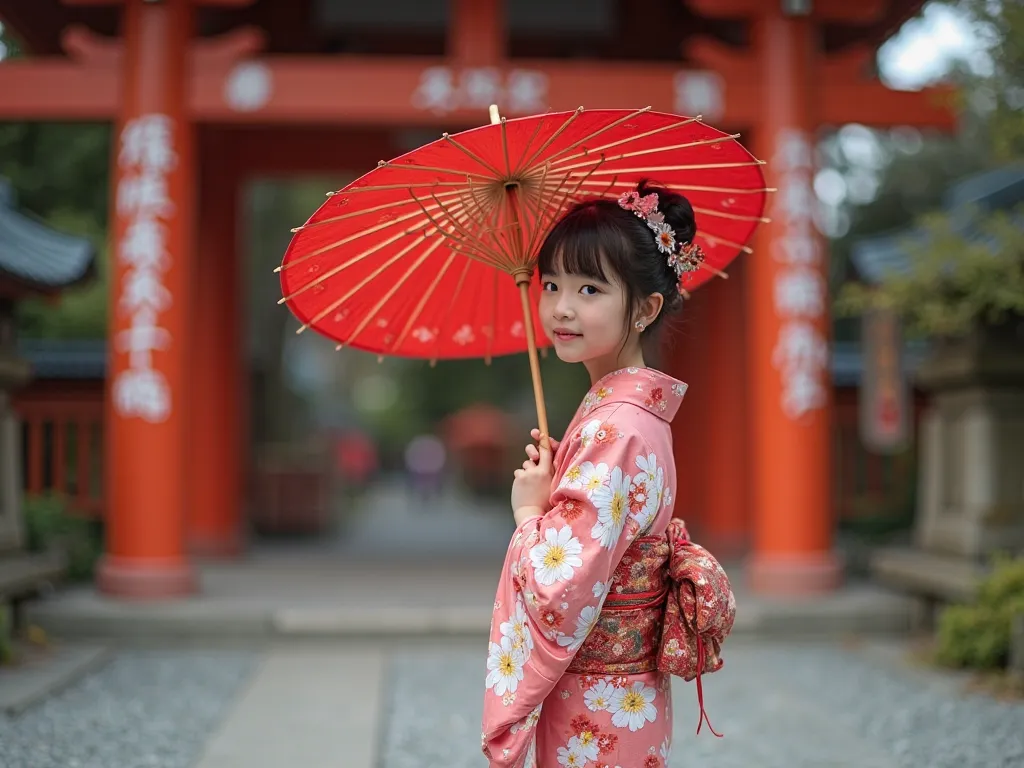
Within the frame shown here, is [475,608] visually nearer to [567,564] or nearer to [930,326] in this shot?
[930,326]

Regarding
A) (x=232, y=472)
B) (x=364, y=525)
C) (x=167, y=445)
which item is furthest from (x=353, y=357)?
(x=167, y=445)

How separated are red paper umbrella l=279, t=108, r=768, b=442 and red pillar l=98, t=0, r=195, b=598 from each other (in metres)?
4.03

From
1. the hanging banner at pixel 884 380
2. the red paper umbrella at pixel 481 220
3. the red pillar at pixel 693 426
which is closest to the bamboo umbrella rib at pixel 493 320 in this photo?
the red paper umbrella at pixel 481 220

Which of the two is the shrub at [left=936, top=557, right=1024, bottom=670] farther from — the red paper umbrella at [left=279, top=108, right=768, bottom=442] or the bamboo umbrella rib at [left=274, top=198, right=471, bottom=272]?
the bamboo umbrella rib at [left=274, top=198, right=471, bottom=272]

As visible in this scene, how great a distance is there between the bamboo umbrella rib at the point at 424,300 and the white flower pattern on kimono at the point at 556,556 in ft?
3.03

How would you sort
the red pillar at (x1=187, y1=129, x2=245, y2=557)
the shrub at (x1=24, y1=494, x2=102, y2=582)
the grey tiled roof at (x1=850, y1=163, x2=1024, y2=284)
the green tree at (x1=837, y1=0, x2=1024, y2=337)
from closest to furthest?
the green tree at (x1=837, y1=0, x2=1024, y2=337)
the grey tiled roof at (x1=850, y1=163, x2=1024, y2=284)
the shrub at (x1=24, y1=494, x2=102, y2=582)
the red pillar at (x1=187, y1=129, x2=245, y2=557)

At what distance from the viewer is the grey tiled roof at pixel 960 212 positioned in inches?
268

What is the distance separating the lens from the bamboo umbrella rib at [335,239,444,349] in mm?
2566

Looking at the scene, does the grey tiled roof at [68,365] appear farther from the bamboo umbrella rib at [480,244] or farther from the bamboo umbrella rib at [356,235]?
the bamboo umbrella rib at [480,244]

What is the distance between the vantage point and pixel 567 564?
1909 millimetres

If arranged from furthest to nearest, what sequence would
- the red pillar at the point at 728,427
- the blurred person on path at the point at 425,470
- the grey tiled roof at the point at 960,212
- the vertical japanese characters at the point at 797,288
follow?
1. the blurred person on path at the point at 425,470
2. the red pillar at the point at 728,427
3. the grey tiled roof at the point at 960,212
4. the vertical japanese characters at the point at 797,288

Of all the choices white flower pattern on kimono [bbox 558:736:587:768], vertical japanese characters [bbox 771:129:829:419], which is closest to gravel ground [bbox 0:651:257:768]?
white flower pattern on kimono [bbox 558:736:587:768]

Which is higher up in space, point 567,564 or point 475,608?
point 567,564

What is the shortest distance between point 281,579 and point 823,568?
393cm
